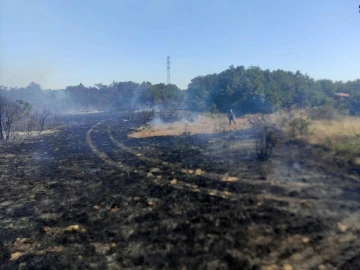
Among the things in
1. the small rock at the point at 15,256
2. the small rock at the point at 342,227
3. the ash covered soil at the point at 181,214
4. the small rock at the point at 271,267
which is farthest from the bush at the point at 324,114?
the small rock at the point at 15,256

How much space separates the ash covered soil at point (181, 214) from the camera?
6.33 m

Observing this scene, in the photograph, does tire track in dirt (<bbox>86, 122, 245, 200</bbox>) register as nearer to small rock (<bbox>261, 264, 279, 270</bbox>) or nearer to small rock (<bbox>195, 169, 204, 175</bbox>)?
small rock (<bbox>195, 169, 204, 175</bbox>)

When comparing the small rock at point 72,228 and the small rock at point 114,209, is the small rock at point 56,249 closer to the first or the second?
the small rock at point 72,228

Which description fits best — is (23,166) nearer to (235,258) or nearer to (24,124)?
(235,258)

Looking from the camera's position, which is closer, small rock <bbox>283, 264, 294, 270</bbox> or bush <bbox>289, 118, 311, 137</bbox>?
small rock <bbox>283, 264, 294, 270</bbox>

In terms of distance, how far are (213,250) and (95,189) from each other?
655 centimetres

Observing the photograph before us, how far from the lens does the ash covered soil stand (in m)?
6.33

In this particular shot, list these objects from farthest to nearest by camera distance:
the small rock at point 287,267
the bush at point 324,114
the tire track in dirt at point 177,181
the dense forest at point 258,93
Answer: the dense forest at point 258,93, the bush at point 324,114, the tire track in dirt at point 177,181, the small rock at point 287,267

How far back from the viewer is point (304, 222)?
771cm

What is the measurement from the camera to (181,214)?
340 inches

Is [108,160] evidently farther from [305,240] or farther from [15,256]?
[305,240]

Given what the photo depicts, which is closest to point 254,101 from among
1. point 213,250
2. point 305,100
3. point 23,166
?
point 305,100

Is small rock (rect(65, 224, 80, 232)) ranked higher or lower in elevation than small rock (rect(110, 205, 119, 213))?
lower

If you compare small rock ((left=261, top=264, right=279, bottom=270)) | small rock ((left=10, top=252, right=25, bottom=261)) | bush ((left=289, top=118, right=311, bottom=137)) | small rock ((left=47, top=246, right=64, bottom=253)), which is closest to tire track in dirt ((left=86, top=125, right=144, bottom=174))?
small rock ((left=47, top=246, right=64, bottom=253))
